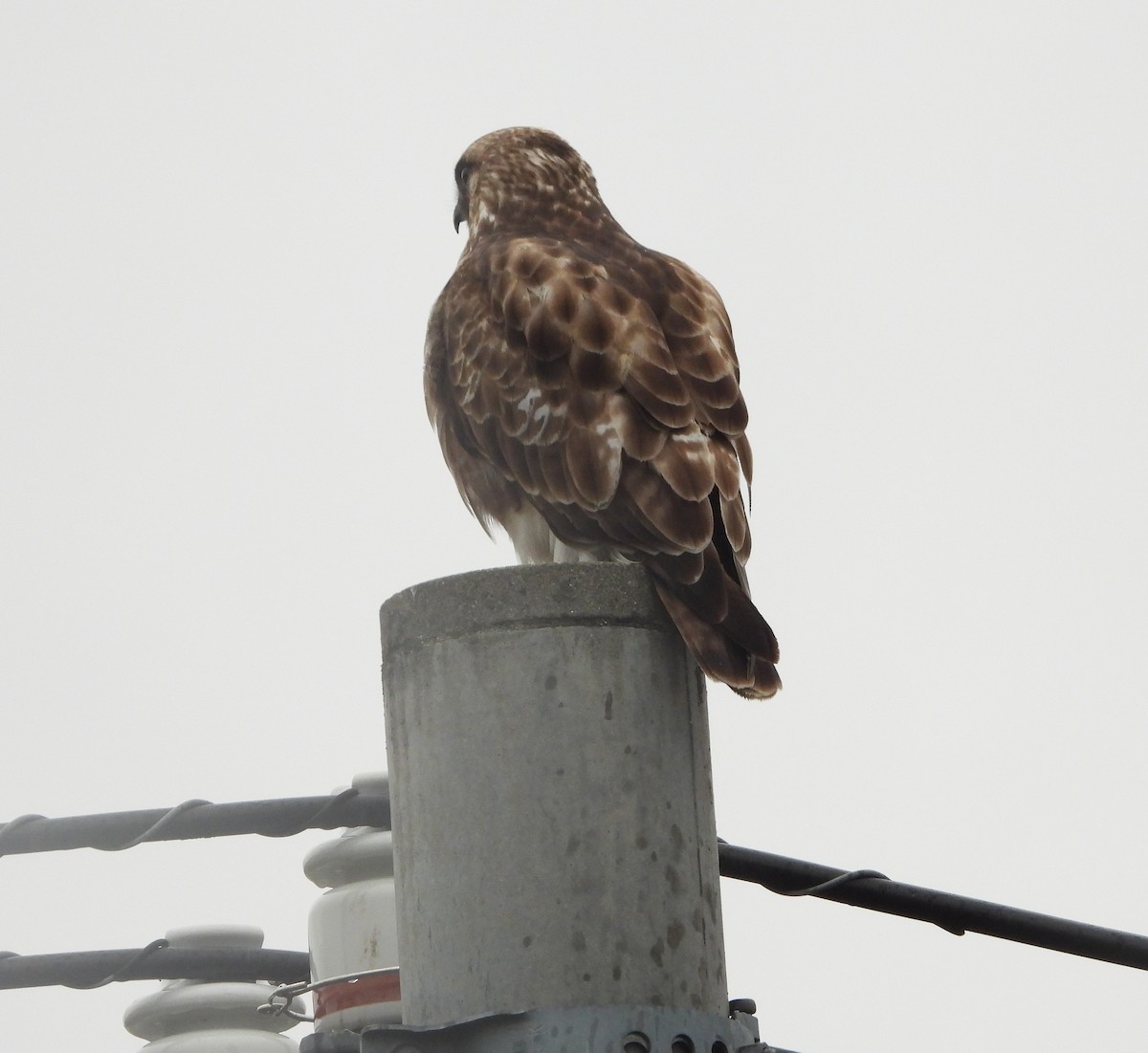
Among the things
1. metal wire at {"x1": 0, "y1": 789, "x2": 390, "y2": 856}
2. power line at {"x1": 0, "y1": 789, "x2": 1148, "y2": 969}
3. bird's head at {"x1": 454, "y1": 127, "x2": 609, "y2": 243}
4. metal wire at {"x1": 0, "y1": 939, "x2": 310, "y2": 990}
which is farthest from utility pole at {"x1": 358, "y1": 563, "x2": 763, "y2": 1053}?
bird's head at {"x1": 454, "y1": 127, "x2": 609, "y2": 243}

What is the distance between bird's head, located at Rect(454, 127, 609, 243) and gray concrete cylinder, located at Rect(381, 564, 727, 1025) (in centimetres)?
308

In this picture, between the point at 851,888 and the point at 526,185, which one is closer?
the point at 851,888

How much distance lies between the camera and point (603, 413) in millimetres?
4281

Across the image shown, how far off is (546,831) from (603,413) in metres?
1.87

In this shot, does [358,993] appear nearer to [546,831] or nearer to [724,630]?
[724,630]

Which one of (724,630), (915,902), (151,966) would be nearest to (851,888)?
(915,902)

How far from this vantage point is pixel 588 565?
109 inches

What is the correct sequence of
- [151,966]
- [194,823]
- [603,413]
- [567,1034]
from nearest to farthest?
[567,1034] → [194,823] → [151,966] → [603,413]

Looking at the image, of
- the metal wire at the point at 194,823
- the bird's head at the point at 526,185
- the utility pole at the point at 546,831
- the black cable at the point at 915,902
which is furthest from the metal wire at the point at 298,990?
the bird's head at the point at 526,185

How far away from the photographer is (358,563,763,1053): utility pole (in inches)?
99.1

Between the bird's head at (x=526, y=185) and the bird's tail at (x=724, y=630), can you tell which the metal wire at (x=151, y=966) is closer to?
the bird's tail at (x=724, y=630)

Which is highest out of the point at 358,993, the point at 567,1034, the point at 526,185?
the point at 526,185

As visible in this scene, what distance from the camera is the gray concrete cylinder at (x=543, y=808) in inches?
99.8

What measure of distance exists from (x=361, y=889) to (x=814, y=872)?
92 cm
